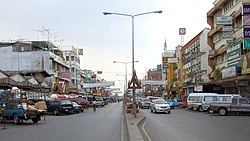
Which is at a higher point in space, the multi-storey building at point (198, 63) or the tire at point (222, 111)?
the multi-storey building at point (198, 63)

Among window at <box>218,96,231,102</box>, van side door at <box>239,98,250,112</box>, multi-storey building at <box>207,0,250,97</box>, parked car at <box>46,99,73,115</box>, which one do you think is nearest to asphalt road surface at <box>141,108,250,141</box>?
van side door at <box>239,98,250,112</box>

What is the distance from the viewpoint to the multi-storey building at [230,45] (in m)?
40.1

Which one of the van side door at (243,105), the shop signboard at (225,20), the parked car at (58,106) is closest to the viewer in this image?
the van side door at (243,105)

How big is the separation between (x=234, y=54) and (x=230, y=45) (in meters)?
2.80

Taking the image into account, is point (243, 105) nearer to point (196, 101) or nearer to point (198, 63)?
point (196, 101)

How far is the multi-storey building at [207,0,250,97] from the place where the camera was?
40.1 metres

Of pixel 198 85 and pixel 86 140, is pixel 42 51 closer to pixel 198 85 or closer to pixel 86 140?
pixel 198 85

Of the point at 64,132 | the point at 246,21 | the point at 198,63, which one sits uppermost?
the point at 246,21

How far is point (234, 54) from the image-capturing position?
43.0 m

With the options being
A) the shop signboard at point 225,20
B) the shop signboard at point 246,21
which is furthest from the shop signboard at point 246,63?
the shop signboard at point 225,20

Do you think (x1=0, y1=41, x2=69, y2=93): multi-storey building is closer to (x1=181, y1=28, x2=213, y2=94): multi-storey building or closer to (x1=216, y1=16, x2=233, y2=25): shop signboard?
(x1=181, y1=28, x2=213, y2=94): multi-storey building

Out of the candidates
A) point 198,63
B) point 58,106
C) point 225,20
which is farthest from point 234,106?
point 198,63

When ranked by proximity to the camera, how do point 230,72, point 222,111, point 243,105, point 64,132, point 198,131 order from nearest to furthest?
→ 1. point 198,131
2. point 64,132
3. point 243,105
4. point 222,111
5. point 230,72

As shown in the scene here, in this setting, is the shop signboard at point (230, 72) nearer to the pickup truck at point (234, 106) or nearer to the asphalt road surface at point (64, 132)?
the pickup truck at point (234, 106)
